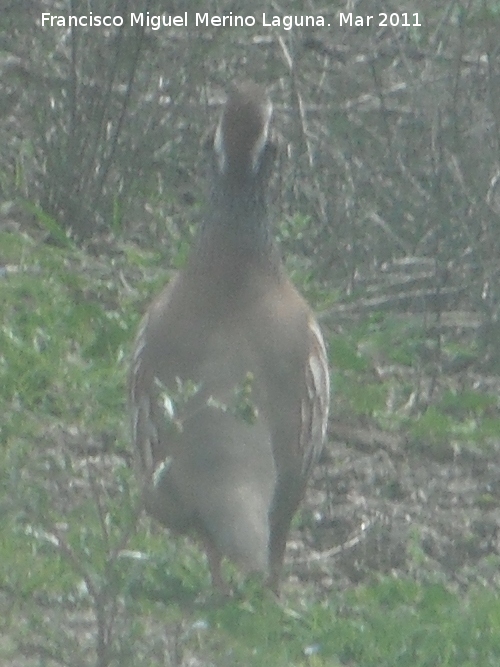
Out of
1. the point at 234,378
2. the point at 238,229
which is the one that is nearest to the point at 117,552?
the point at 234,378

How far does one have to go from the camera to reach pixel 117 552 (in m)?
4.25

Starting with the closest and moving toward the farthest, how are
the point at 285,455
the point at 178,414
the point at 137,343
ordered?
the point at 178,414
the point at 285,455
the point at 137,343

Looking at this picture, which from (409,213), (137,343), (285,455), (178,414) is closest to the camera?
(178,414)

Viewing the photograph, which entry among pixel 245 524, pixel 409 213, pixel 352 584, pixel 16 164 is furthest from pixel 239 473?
pixel 16 164

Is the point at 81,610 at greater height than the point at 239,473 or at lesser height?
lesser

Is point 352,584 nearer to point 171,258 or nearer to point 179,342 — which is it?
point 179,342

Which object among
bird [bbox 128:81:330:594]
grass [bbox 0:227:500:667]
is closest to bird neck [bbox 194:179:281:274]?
bird [bbox 128:81:330:594]

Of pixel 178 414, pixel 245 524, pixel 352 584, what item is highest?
pixel 178 414

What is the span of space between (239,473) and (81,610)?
2.17 ft

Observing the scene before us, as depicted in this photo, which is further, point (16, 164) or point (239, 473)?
point (16, 164)

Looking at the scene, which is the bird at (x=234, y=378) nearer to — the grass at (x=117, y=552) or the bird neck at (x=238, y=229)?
the bird neck at (x=238, y=229)

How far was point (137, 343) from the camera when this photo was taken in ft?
19.6

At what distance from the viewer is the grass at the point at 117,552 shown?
480 centimetres

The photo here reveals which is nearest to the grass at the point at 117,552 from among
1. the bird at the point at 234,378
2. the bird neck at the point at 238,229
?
the bird at the point at 234,378
